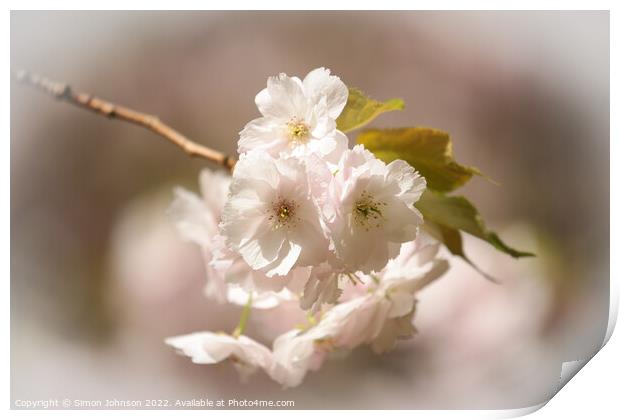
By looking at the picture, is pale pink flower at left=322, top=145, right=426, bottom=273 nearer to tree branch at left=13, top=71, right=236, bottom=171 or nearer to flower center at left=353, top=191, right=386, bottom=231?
flower center at left=353, top=191, right=386, bottom=231

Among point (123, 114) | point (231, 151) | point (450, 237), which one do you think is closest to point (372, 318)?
point (450, 237)

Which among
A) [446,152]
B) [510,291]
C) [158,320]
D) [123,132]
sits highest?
[446,152]

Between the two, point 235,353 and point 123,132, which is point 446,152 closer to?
point 235,353

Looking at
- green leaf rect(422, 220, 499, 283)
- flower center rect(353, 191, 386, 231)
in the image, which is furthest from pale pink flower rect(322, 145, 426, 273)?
green leaf rect(422, 220, 499, 283)

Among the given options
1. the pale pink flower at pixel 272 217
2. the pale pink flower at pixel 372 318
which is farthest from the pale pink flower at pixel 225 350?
the pale pink flower at pixel 272 217

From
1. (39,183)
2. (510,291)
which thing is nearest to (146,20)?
(39,183)

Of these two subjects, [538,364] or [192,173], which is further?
[192,173]
